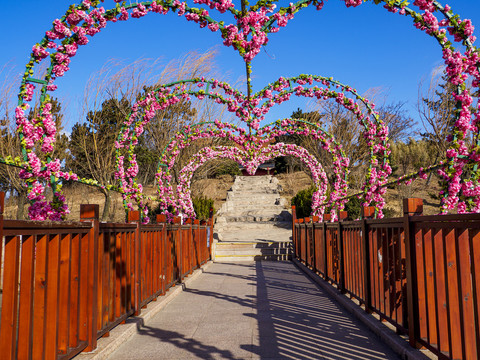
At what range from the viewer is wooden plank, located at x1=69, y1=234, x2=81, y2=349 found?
3.24m

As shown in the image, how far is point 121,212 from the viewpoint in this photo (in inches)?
1065

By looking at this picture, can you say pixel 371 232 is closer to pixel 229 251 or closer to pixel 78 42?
pixel 78 42

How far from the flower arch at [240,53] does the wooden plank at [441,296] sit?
292 cm

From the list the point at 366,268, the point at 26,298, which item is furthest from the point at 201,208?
the point at 26,298

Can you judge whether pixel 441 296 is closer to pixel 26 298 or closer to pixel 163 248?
pixel 26 298

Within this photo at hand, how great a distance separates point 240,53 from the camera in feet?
22.1

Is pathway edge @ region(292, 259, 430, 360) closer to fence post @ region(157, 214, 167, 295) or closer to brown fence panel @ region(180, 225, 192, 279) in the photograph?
fence post @ region(157, 214, 167, 295)

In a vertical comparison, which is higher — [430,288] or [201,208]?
[201,208]

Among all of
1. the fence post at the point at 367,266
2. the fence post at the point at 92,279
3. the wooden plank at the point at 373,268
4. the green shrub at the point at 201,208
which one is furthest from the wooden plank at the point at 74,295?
the green shrub at the point at 201,208

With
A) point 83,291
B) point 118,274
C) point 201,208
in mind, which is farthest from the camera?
point 201,208

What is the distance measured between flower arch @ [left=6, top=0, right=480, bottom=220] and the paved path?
243cm

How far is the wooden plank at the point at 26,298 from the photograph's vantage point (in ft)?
7.93

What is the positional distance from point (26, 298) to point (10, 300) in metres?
0.21

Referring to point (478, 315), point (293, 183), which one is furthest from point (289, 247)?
point (293, 183)
